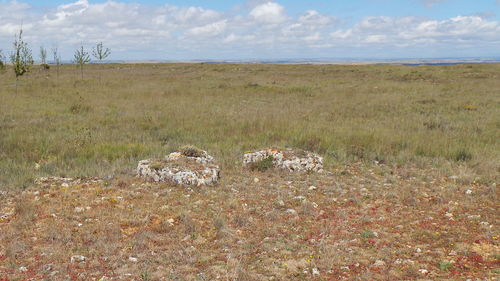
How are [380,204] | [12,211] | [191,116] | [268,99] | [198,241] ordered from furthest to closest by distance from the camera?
[268,99], [191,116], [380,204], [12,211], [198,241]

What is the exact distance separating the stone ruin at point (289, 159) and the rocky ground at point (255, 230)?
0.65 meters

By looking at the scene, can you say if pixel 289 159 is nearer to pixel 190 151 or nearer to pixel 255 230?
pixel 190 151

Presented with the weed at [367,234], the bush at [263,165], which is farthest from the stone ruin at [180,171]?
the weed at [367,234]

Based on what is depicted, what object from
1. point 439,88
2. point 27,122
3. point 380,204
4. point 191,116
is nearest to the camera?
point 380,204

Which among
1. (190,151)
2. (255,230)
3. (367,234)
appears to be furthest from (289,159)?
(367,234)

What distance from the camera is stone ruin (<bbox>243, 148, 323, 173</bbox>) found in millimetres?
10070

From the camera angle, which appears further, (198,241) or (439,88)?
(439,88)

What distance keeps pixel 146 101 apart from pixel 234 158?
16.1 meters

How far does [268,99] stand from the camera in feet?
89.2

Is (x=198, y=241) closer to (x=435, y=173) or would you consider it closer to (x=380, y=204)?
(x=380, y=204)

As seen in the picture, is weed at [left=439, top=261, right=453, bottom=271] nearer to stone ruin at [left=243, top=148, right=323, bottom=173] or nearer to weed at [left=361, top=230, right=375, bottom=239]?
weed at [left=361, top=230, right=375, bottom=239]

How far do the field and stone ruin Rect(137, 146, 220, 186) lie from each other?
0.27m

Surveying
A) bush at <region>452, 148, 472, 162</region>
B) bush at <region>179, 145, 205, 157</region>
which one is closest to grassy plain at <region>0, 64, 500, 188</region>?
bush at <region>452, 148, 472, 162</region>

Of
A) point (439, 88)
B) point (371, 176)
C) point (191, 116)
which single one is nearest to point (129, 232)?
point (371, 176)
